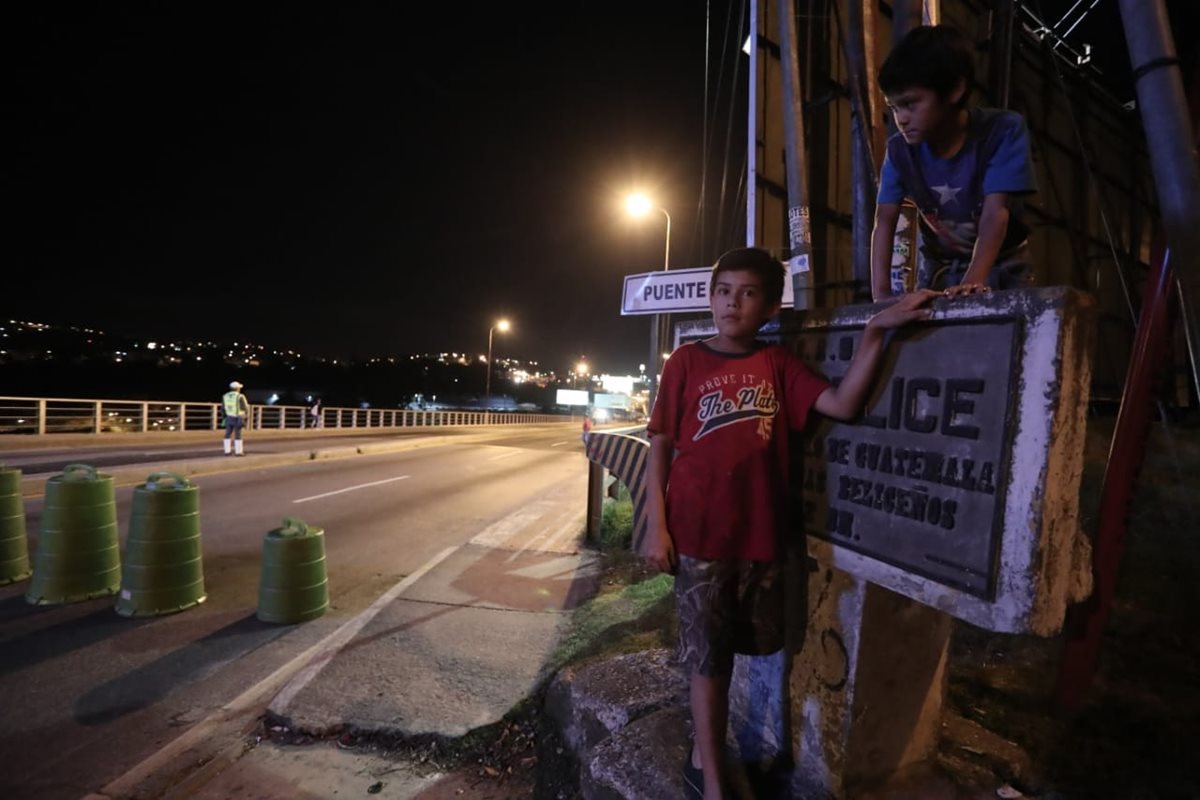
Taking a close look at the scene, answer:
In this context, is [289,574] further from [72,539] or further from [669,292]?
[669,292]

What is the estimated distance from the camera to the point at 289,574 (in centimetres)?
527

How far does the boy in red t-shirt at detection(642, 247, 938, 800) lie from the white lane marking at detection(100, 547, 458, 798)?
2802mm

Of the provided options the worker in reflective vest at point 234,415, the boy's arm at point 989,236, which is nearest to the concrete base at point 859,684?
the boy's arm at point 989,236

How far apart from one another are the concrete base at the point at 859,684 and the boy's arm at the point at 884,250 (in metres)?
1.05

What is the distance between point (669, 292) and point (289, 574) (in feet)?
13.7

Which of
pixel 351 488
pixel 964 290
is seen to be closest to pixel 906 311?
pixel 964 290

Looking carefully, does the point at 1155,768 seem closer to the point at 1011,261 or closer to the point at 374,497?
the point at 1011,261

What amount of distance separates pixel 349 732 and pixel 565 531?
19.8ft

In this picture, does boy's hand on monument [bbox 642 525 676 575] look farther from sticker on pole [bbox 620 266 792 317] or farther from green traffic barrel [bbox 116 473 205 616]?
green traffic barrel [bbox 116 473 205 616]

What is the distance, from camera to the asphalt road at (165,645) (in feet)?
11.2

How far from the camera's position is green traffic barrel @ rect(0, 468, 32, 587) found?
5863mm

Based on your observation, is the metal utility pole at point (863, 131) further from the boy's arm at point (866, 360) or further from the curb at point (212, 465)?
the curb at point (212, 465)

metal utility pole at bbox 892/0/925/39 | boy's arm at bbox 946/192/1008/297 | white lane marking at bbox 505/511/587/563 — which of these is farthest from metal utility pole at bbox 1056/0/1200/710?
white lane marking at bbox 505/511/587/563

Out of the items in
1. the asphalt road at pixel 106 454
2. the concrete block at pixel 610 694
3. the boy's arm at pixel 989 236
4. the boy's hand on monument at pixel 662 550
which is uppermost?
Answer: the boy's arm at pixel 989 236
